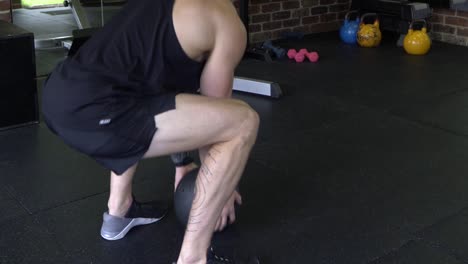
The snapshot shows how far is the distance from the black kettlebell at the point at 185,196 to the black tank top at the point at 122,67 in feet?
1.04

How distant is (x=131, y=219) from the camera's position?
1.83m

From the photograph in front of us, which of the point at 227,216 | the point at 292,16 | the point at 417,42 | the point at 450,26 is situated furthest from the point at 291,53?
the point at 227,216

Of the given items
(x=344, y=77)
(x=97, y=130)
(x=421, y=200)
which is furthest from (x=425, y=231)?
(x=344, y=77)

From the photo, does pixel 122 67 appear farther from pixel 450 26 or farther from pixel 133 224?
pixel 450 26

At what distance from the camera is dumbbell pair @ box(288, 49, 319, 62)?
391 centimetres

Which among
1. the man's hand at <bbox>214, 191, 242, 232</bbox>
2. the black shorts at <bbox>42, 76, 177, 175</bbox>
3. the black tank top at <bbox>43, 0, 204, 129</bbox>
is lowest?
the man's hand at <bbox>214, 191, 242, 232</bbox>

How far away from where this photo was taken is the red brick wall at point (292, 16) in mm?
4410

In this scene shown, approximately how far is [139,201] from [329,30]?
10.7 feet

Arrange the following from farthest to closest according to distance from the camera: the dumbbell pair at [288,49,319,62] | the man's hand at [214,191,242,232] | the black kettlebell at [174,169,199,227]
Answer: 1. the dumbbell pair at [288,49,319,62]
2. the man's hand at [214,191,242,232]
3. the black kettlebell at [174,169,199,227]

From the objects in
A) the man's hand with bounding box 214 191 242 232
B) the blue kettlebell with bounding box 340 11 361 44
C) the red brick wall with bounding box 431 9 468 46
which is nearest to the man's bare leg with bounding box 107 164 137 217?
the man's hand with bounding box 214 191 242 232

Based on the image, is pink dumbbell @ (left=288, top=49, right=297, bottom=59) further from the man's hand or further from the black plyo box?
the man's hand

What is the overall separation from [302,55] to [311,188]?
1.96 m

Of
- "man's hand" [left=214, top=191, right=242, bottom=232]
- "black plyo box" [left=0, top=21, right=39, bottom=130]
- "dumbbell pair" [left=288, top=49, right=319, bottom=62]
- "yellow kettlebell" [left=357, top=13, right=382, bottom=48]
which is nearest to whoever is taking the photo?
"man's hand" [left=214, top=191, right=242, bottom=232]

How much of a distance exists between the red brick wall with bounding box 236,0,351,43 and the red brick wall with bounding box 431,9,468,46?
0.76 metres
